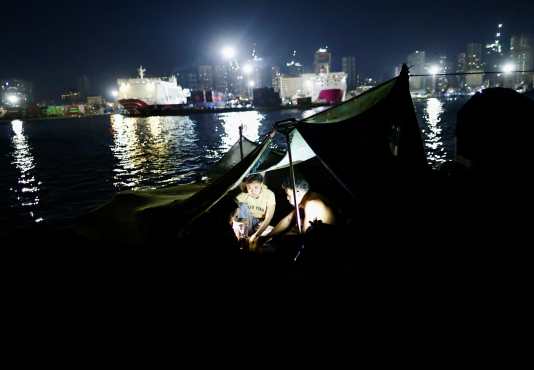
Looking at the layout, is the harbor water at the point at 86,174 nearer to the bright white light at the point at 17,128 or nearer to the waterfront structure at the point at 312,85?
the bright white light at the point at 17,128

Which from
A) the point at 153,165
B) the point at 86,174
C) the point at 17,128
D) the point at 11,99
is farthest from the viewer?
the point at 11,99

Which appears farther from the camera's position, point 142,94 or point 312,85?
point 312,85

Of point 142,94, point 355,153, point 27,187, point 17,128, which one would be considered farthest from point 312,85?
point 355,153

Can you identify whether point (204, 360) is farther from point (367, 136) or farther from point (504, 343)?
point (367, 136)

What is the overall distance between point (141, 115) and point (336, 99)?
77.0 m

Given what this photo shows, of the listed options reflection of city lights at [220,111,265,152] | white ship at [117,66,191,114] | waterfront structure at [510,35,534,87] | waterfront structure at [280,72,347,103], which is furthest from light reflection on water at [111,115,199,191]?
waterfront structure at [510,35,534,87]

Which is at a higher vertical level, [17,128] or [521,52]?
[521,52]

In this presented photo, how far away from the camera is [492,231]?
23.2 feet

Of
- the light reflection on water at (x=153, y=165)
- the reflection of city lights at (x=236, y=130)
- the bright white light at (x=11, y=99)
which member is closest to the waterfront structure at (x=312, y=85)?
the reflection of city lights at (x=236, y=130)

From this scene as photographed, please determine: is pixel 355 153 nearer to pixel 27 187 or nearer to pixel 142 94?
pixel 27 187

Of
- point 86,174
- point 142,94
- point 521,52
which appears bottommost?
point 86,174

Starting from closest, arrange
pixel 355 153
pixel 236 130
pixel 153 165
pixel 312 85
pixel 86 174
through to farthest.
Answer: pixel 355 153, pixel 86 174, pixel 153 165, pixel 236 130, pixel 312 85

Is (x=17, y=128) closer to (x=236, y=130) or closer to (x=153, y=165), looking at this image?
(x=236, y=130)

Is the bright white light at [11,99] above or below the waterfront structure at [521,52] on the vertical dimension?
above
